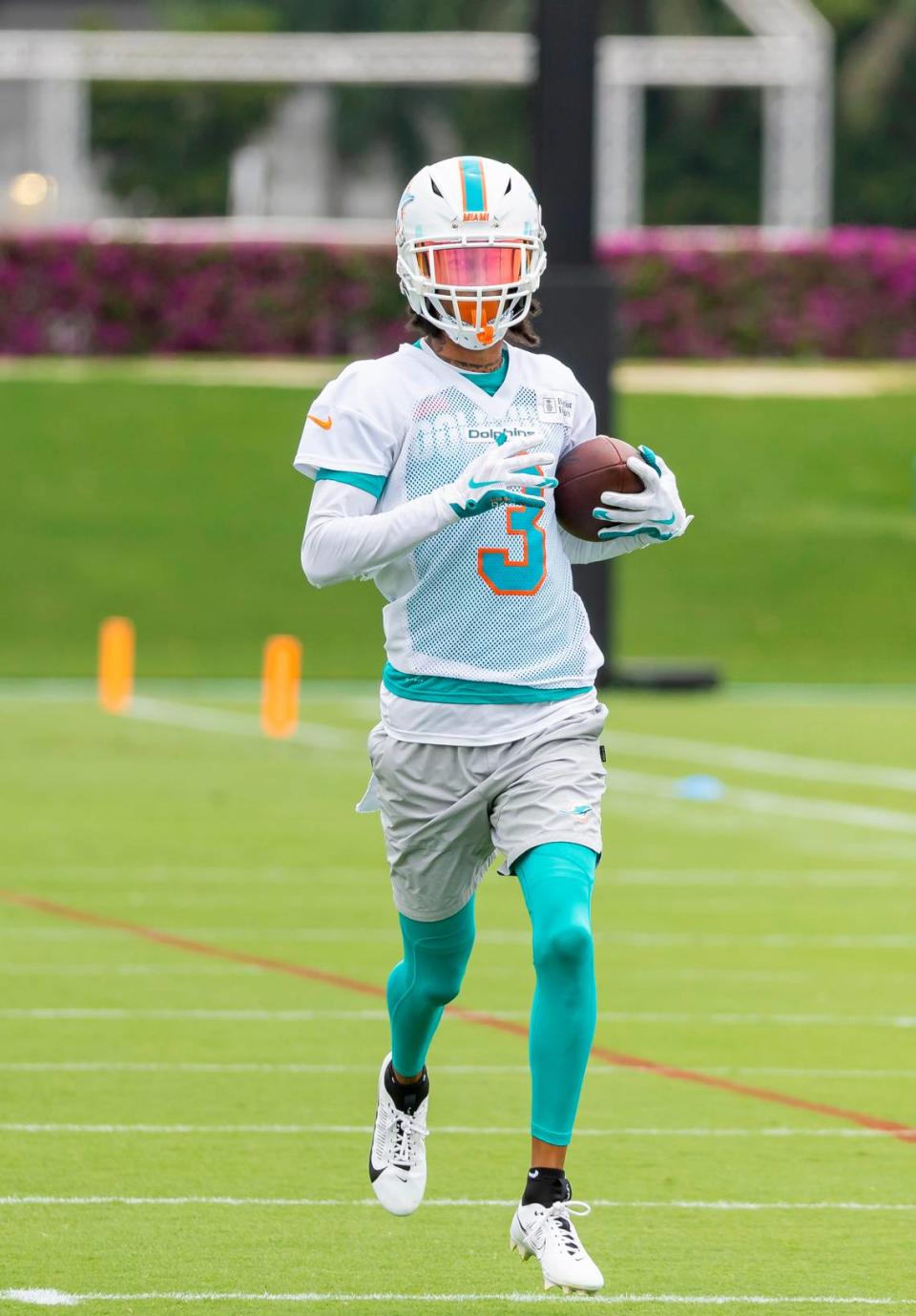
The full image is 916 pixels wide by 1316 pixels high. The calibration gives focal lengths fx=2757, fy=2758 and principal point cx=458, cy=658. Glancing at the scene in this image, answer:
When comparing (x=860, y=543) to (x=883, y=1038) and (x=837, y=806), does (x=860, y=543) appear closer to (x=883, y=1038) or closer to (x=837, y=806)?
(x=837, y=806)

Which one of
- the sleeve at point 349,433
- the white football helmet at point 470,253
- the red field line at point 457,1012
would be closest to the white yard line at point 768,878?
the red field line at point 457,1012

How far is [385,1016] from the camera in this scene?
28.8 ft

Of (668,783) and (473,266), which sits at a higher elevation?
(473,266)

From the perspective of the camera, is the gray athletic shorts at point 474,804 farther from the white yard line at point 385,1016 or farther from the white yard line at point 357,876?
the white yard line at point 357,876

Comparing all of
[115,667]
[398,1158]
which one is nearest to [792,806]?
[115,667]

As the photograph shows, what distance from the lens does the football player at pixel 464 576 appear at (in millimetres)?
5781

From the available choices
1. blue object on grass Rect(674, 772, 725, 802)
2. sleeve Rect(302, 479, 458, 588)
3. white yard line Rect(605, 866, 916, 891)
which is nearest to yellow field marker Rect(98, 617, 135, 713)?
blue object on grass Rect(674, 772, 725, 802)

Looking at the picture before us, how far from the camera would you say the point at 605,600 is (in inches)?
807

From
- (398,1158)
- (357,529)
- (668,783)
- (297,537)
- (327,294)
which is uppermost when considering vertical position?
(327,294)

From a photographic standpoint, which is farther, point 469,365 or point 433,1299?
point 469,365

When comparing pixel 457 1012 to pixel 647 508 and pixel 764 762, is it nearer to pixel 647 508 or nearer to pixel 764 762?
pixel 647 508

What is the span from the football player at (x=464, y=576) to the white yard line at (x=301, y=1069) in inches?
70.5

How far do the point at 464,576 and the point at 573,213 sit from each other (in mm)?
14567

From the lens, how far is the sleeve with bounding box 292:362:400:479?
5.84 m
